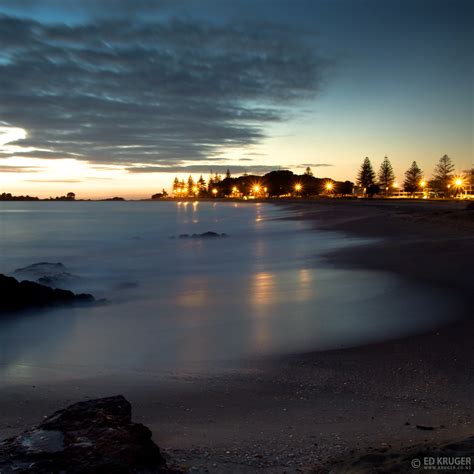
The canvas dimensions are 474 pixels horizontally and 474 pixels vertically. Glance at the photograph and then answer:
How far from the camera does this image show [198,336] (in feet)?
21.9

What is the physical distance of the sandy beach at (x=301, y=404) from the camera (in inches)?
121

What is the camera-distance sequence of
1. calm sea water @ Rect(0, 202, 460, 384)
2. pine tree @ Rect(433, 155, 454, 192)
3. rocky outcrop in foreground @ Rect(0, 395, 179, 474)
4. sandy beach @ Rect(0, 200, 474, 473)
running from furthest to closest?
pine tree @ Rect(433, 155, 454, 192)
calm sea water @ Rect(0, 202, 460, 384)
sandy beach @ Rect(0, 200, 474, 473)
rocky outcrop in foreground @ Rect(0, 395, 179, 474)

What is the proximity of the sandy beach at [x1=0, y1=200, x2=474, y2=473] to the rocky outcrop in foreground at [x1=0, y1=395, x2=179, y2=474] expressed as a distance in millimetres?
328

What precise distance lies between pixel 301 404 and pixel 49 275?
1120 cm

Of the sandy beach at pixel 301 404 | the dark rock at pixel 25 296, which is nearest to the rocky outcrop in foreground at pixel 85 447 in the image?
the sandy beach at pixel 301 404

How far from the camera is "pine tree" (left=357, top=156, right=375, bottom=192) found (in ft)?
A: 374

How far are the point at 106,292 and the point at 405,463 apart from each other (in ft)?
31.8

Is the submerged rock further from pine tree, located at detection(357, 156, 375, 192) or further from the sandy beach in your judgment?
pine tree, located at detection(357, 156, 375, 192)

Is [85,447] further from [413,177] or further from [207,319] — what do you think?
[413,177]

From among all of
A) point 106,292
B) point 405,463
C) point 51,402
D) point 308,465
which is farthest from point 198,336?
point 106,292

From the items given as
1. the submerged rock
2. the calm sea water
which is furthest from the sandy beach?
the submerged rock

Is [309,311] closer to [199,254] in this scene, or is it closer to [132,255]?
[199,254]

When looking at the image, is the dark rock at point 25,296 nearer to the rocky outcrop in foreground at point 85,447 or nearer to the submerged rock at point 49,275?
the submerged rock at point 49,275

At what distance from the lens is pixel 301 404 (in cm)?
397
